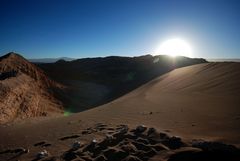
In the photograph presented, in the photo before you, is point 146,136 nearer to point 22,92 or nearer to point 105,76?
point 22,92

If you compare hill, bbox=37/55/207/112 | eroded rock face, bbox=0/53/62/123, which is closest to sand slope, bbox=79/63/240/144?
eroded rock face, bbox=0/53/62/123

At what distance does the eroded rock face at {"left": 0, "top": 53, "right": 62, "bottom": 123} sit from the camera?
42.7ft

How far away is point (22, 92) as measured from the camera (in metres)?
15.4

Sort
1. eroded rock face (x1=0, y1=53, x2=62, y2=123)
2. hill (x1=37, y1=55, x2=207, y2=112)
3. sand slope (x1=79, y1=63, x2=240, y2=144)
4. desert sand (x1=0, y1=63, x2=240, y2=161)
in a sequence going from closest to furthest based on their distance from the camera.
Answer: desert sand (x1=0, y1=63, x2=240, y2=161), sand slope (x1=79, y1=63, x2=240, y2=144), eroded rock face (x1=0, y1=53, x2=62, y2=123), hill (x1=37, y1=55, x2=207, y2=112)

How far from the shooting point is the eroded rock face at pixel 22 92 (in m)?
13.0

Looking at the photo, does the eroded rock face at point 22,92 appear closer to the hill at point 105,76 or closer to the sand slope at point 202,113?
the hill at point 105,76

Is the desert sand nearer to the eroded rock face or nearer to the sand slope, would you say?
the sand slope

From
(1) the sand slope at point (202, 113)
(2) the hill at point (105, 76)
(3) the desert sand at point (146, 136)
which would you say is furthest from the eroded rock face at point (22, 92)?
(1) the sand slope at point (202, 113)

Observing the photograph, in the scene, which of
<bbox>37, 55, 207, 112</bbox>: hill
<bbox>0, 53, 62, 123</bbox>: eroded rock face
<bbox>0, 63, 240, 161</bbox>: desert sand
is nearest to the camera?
<bbox>0, 63, 240, 161</bbox>: desert sand

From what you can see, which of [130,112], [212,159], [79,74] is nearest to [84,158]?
[212,159]

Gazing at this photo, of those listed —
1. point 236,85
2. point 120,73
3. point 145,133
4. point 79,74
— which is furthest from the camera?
point 120,73

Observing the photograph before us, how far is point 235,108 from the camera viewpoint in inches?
296

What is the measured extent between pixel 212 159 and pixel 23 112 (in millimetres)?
11387

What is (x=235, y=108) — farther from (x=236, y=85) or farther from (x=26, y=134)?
(x=26, y=134)
